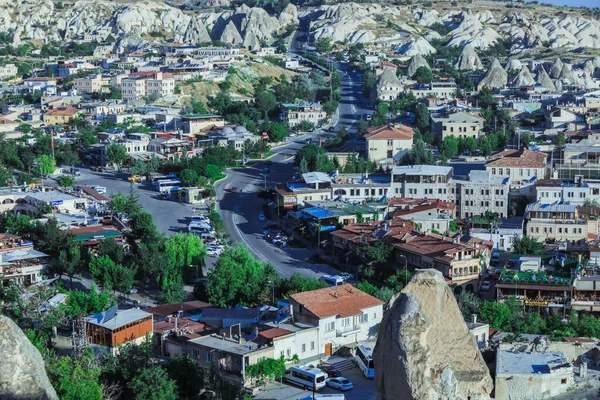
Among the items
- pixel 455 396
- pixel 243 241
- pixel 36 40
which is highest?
pixel 36 40

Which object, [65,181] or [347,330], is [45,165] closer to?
[65,181]

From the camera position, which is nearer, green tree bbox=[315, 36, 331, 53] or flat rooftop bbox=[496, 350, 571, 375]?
flat rooftop bbox=[496, 350, 571, 375]

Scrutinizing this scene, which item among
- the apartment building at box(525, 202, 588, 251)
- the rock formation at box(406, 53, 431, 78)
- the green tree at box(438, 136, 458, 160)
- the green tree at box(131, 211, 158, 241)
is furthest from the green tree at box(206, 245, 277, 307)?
the rock formation at box(406, 53, 431, 78)

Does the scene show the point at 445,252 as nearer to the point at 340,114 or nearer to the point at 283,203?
the point at 283,203

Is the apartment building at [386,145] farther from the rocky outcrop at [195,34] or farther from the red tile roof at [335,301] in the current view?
the rocky outcrop at [195,34]

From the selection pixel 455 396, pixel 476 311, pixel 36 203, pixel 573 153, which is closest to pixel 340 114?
pixel 573 153

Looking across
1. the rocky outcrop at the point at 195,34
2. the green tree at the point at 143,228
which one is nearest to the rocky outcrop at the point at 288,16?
the rocky outcrop at the point at 195,34

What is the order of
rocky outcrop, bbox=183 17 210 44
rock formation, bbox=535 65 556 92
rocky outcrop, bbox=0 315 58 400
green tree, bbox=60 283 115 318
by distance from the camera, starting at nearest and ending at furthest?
rocky outcrop, bbox=0 315 58 400 → green tree, bbox=60 283 115 318 → rock formation, bbox=535 65 556 92 → rocky outcrop, bbox=183 17 210 44

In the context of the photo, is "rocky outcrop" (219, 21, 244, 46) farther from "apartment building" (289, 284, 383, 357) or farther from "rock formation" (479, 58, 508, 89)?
"apartment building" (289, 284, 383, 357)
